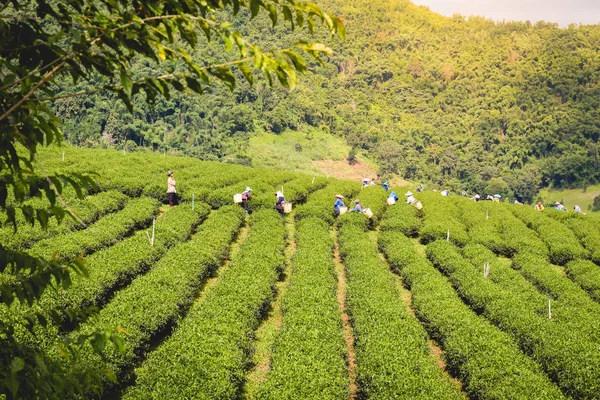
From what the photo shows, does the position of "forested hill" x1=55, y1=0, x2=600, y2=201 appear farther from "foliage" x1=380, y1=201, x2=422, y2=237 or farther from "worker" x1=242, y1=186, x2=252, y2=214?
"foliage" x1=380, y1=201, x2=422, y2=237

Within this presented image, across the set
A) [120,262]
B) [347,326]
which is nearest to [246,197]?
[120,262]

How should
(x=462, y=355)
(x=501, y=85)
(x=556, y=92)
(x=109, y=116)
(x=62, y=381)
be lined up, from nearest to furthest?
(x=62, y=381) → (x=462, y=355) → (x=109, y=116) → (x=556, y=92) → (x=501, y=85)

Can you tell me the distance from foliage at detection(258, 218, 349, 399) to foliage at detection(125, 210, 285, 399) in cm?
74

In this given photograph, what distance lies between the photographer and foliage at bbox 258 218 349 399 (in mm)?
9594

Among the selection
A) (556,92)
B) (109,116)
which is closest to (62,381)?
(109,116)

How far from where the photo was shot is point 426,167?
113 m

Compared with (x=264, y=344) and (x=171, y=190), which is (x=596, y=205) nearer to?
(x=171, y=190)

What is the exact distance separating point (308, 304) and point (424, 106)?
14800 cm

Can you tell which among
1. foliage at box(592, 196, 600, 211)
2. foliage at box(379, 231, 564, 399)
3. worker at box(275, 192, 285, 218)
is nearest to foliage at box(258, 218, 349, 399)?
foliage at box(379, 231, 564, 399)

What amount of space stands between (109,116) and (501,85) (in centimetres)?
12134

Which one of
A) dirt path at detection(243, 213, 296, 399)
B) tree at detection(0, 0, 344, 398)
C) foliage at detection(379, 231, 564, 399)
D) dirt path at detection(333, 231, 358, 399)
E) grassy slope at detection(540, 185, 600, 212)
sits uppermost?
tree at detection(0, 0, 344, 398)

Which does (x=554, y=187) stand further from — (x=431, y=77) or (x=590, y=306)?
(x=590, y=306)

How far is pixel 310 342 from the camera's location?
11.3 metres

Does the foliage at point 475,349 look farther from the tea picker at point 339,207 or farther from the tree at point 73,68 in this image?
the tree at point 73,68
